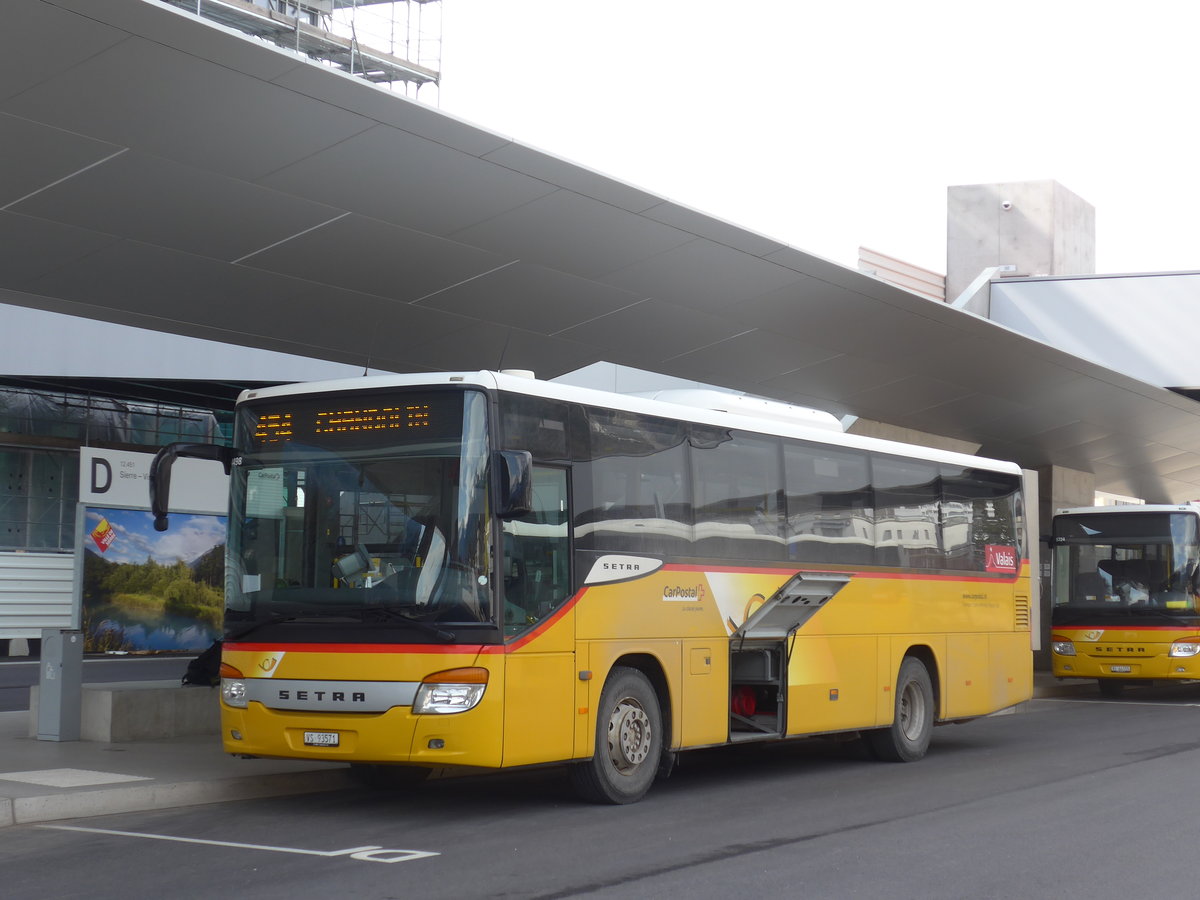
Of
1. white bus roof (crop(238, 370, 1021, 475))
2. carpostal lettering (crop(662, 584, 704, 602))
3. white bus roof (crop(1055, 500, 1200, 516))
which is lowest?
carpostal lettering (crop(662, 584, 704, 602))

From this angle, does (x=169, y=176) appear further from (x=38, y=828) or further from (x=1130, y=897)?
(x=1130, y=897)

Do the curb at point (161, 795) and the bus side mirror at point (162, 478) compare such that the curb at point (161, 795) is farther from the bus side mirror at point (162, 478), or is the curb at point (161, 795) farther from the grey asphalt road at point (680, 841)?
the bus side mirror at point (162, 478)

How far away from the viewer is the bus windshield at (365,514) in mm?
9477

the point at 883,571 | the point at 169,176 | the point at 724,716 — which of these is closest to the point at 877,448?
the point at 883,571

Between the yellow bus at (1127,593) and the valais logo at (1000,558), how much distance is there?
7309 mm

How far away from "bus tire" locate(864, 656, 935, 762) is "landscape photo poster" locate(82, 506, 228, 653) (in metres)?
16.6

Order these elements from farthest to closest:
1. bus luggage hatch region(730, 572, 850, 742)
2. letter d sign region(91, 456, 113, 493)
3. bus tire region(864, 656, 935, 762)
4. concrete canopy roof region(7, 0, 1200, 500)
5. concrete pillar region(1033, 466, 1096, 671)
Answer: concrete pillar region(1033, 466, 1096, 671) < letter d sign region(91, 456, 113, 493) < bus tire region(864, 656, 935, 762) < bus luggage hatch region(730, 572, 850, 742) < concrete canopy roof region(7, 0, 1200, 500)

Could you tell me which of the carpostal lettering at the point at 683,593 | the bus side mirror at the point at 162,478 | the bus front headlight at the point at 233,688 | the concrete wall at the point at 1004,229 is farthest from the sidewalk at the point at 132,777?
the concrete wall at the point at 1004,229

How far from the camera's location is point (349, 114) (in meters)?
11.9

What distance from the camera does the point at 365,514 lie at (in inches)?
383

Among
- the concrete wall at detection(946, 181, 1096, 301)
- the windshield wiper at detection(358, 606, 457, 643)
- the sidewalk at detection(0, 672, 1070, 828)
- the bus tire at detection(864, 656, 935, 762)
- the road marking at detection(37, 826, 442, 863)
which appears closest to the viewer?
the road marking at detection(37, 826, 442, 863)

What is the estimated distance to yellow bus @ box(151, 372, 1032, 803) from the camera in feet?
31.1

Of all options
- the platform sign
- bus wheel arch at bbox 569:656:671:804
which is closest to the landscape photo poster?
the platform sign

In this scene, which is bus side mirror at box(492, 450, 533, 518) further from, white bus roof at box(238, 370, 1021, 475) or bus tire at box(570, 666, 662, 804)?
bus tire at box(570, 666, 662, 804)
